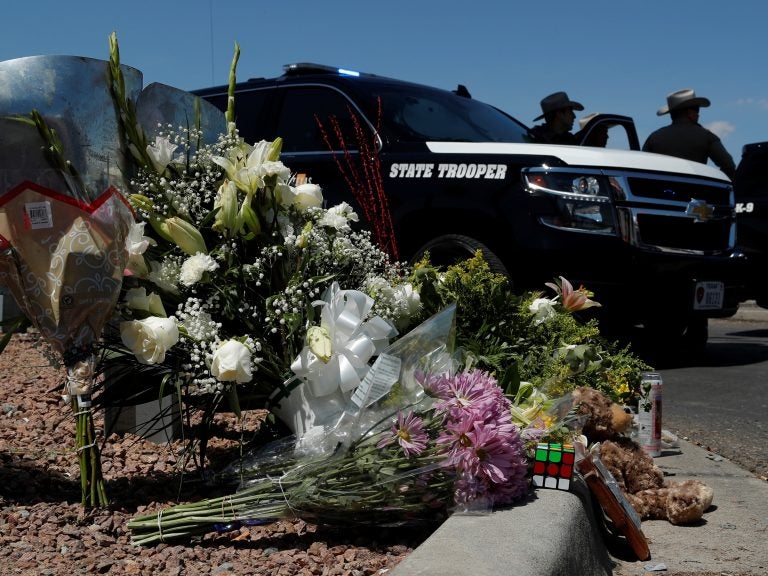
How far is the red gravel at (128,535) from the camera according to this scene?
2678mm

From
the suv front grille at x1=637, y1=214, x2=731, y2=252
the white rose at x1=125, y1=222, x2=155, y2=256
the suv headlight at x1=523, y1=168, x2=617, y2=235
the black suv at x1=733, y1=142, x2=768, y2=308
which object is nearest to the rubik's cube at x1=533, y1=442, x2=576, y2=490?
the white rose at x1=125, y1=222, x2=155, y2=256

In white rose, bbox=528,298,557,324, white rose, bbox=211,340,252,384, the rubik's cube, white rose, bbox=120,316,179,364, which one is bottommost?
the rubik's cube

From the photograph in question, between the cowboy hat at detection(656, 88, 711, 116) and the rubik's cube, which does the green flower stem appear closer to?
the rubik's cube

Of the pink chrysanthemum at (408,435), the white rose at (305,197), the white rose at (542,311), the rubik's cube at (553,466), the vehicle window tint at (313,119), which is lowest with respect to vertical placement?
the rubik's cube at (553,466)

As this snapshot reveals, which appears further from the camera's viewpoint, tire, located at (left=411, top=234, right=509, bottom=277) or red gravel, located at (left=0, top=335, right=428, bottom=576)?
tire, located at (left=411, top=234, right=509, bottom=277)

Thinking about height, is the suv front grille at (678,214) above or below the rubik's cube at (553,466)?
above

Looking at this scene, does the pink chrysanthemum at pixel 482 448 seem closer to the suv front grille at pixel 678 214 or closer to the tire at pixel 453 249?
the tire at pixel 453 249

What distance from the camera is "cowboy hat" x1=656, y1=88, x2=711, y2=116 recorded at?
905 cm

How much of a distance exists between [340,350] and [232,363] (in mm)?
393

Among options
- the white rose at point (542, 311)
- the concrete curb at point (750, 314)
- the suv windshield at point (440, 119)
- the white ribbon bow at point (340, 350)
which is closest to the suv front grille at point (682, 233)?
the suv windshield at point (440, 119)

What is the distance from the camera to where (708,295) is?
23.2 feet

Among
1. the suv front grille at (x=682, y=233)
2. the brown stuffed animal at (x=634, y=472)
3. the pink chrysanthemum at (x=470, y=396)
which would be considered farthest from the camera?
the suv front grille at (x=682, y=233)

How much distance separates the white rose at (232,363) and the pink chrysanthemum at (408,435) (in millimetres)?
467

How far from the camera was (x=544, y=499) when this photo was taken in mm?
2838
